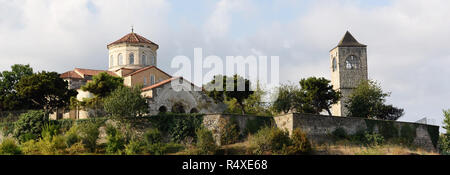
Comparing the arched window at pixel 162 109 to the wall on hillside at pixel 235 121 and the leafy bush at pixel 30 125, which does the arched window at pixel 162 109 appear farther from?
the leafy bush at pixel 30 125

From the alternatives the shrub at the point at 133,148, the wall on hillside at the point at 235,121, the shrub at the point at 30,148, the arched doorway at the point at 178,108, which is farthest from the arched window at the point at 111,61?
the shrub at the point at 133,148

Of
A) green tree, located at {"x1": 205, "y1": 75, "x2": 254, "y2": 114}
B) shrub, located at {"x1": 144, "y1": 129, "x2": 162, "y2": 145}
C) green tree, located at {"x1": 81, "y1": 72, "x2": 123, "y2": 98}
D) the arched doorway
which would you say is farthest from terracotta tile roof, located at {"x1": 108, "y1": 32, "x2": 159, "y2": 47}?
shrub, located at {"x1": 144, "y1": 129, "x2": 162, "y2": 145}

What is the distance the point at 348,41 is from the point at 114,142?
104 feet

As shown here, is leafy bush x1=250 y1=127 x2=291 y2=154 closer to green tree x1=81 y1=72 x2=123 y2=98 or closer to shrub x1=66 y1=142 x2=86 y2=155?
shrub x1=66 y1=142 x2=86 y2=155

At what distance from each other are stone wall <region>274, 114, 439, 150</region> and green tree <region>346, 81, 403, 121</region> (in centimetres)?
501

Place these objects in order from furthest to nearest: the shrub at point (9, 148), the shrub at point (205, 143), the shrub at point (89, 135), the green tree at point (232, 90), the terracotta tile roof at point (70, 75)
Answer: the terracotta tile roof at point (70, 75)
the green tree at point (232, 90)
the shrub at point (89, 135)
the shrub at point (9, 148)
the shrub at point (205, 143)

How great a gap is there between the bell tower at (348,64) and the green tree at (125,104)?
2475 cm

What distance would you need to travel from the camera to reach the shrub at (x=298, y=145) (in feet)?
104

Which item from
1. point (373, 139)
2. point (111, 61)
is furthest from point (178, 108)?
point (373, 139)

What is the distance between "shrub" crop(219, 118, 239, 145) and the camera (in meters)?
33.8

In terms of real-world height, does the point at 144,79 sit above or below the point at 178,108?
above

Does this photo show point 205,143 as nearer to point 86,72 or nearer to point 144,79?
point 144,79

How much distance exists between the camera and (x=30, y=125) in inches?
1426
